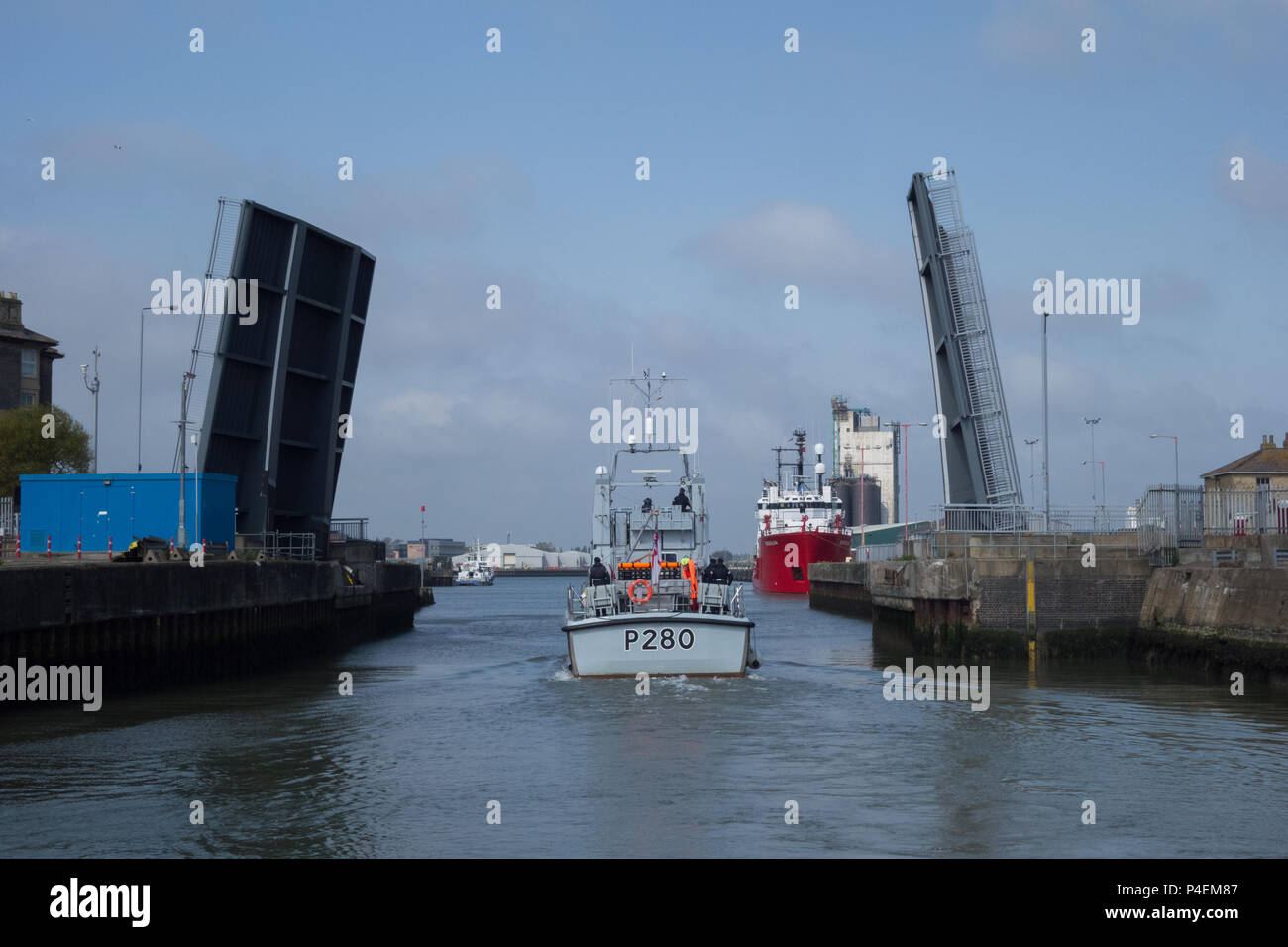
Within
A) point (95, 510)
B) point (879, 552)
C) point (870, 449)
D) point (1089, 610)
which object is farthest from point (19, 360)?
point (870, 449)

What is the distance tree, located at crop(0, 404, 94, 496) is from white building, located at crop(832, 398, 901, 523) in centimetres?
13803

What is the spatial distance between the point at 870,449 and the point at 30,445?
144 m

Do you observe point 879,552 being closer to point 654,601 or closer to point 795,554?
point 795,554

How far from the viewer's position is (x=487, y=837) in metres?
10.7

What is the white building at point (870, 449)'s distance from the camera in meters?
181

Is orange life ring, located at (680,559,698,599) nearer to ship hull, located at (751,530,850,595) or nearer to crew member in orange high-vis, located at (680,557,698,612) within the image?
crew member in orange high-vis, located at (680,557,698,612)

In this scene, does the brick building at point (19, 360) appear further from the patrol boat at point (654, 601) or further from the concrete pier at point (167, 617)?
the patrol boat at point (654, 601)

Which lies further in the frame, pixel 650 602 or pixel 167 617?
pixel 167 617

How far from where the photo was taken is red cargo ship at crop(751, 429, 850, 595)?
75.7 m

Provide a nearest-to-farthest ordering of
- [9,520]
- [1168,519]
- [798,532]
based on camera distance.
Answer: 1. [1168,519]
2. [9,520]
3. [798,532]

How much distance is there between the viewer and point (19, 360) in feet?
195
